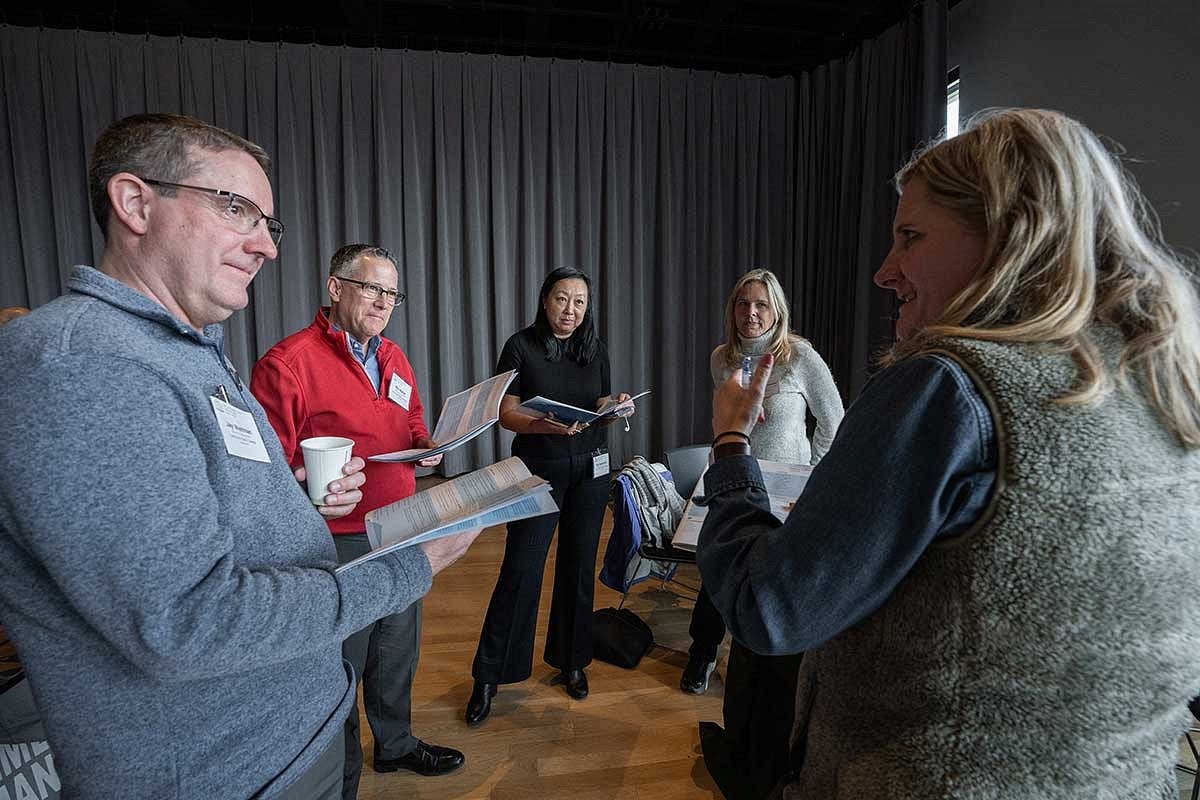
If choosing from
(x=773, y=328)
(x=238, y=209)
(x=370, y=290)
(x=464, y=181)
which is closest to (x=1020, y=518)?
(x=238, y=209)

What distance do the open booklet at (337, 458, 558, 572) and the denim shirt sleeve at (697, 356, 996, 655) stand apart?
1.03 feet

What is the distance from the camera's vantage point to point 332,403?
5.87ft

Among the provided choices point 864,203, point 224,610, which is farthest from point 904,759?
point 864,203

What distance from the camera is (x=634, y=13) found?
459 centimetres

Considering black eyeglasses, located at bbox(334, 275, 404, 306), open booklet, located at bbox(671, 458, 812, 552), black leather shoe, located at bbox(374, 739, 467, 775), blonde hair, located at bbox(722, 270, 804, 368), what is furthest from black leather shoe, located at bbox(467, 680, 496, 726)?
blonde hair, located at bbox(722, 270, 804, 368)

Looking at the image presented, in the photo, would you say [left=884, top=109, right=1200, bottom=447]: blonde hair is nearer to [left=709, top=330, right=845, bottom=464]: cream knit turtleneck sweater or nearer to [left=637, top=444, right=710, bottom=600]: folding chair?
[left=709, top=330, right=845, bottom=464]: cream knit turtleneck sweater

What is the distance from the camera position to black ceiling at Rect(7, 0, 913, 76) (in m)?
4.46

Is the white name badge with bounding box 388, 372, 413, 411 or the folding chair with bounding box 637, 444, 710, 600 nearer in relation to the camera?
the white name badge with bounding box 388, 372, 413, 411

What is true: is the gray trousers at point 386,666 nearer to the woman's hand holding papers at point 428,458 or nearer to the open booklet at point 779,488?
the woman's hand holding papers at point 428,458

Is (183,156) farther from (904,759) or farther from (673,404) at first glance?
(673,404)

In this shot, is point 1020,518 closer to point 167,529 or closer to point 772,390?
point 167,529

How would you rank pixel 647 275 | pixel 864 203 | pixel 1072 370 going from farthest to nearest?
pixel 647 275 → pixel 864 203 → pixel 1072 370

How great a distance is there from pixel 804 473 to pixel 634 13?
4089 millimetres

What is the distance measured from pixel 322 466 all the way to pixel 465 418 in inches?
17.2
